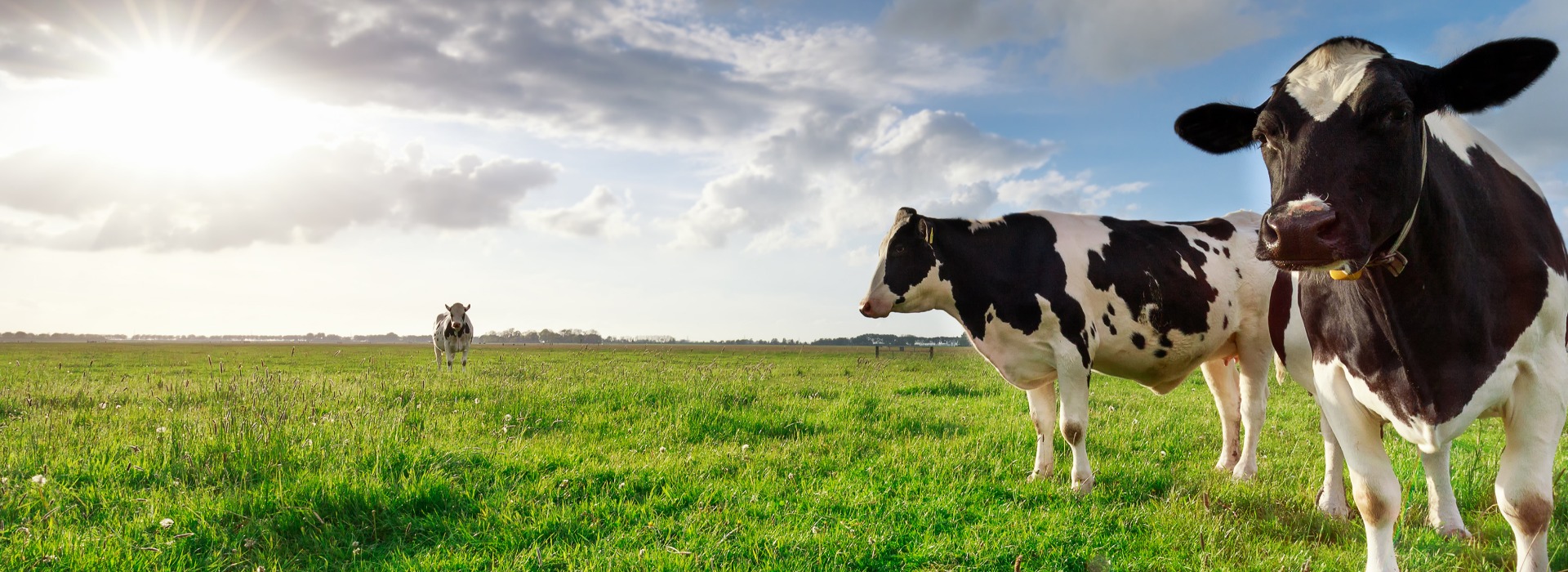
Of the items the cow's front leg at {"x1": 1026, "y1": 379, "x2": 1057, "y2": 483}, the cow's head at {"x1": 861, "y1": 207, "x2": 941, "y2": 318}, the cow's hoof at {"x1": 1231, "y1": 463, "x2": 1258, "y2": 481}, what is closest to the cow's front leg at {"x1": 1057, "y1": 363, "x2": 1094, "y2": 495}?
the cow's front leg at {"x1": 1026, "y1": 379, "x2": 1057, "y2": 483}

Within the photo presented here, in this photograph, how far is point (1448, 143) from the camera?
3.78m

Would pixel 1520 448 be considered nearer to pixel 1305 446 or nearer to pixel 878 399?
pixel 1305 446

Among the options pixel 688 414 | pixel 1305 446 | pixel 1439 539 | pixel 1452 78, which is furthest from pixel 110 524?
pixel 1305 446

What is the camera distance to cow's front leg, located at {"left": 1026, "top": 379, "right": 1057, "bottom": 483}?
673 cm

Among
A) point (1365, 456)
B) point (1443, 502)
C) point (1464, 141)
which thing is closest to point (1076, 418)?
point (1443, 502)

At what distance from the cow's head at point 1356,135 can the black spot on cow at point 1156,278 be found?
3.76 meters

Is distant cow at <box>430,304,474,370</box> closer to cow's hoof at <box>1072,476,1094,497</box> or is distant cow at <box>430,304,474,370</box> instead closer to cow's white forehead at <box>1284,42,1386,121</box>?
cow's hoof at <box>1072,476,1094,497</box>

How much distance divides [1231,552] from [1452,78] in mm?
2687

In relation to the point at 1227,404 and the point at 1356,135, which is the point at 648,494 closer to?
the point at 1356,135

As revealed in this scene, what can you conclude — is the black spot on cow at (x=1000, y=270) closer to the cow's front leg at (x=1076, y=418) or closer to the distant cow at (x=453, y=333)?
the cow's front leg at (x=1076, y=418)

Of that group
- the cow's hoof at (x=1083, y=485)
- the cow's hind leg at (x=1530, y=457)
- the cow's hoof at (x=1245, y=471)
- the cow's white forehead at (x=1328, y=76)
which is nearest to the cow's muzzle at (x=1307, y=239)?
the cow's white forehead at (x=1328, y=76)

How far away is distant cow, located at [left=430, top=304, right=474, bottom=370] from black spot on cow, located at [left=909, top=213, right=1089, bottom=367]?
19073 millimetres

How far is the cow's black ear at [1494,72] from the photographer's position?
3.32 metres

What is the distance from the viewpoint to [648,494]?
5.64 metres
